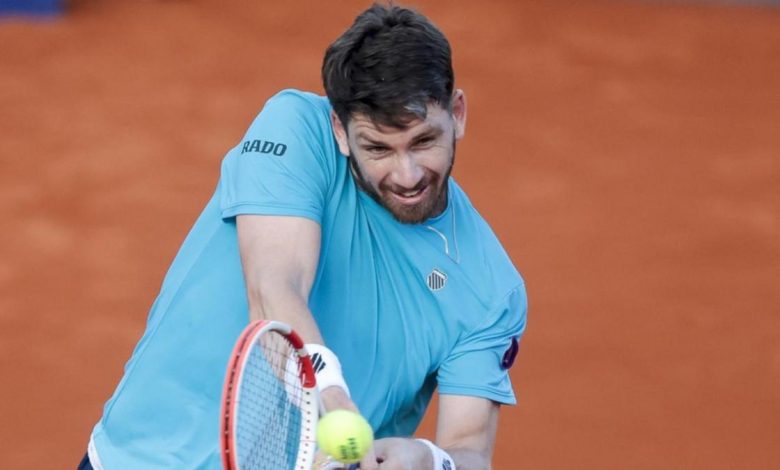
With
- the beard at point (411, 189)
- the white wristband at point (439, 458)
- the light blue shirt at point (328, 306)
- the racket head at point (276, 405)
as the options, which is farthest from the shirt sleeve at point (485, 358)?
the racket head at point (276, 405)

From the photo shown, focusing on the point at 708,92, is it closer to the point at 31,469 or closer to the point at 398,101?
the point at 31,469

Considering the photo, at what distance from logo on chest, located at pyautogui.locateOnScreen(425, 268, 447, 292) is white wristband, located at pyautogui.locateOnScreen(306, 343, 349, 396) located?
2.03ft

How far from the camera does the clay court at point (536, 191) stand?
7.74m

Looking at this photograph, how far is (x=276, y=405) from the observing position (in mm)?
4000

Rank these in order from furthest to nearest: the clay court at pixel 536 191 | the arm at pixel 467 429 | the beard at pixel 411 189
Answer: the clay court at pixel 536 191, the arm at pixel 467 429, the beard at pixel 411 189

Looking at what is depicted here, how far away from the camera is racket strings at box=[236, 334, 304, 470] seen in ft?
12.6

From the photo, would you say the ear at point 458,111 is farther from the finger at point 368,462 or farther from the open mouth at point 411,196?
the finger at point 368,462

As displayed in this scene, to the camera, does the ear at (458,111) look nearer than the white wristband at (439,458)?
No

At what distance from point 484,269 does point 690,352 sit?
3924 millimetres

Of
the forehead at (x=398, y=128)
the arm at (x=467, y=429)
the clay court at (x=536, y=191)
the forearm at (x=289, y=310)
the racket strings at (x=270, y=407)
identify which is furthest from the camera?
the clay court at (x=536, y=191)

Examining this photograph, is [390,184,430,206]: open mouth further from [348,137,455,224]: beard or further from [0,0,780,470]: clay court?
[0,0,780,470]: clay court

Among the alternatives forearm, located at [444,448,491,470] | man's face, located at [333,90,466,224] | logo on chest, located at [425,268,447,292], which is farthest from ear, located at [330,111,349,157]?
forearm, located at [444,448,491,470]

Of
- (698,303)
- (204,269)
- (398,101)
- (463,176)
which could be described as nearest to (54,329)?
(463,176)

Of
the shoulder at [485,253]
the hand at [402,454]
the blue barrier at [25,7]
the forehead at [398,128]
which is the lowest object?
the blue barrier at [25,7]
